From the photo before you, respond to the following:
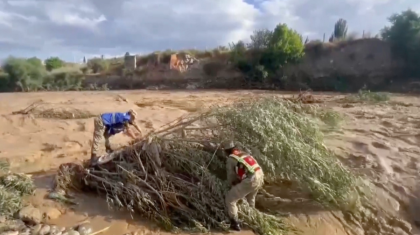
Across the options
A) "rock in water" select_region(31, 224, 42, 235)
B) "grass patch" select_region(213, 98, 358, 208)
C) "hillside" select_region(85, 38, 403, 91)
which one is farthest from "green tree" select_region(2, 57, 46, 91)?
"grass patch" select_region(213, 98, 358, 208)

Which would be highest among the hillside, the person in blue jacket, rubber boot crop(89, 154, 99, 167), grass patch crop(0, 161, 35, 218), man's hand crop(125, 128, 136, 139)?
the hillside

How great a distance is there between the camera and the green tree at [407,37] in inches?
899

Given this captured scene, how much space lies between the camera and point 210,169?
6109 millimetres

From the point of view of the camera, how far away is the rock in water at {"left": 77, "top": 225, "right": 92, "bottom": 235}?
5.16 metres

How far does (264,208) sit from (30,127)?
20.4 feet

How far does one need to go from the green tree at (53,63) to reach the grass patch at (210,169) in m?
24.9

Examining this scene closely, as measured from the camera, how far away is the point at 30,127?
31.8 feet

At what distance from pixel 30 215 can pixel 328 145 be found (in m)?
5.00

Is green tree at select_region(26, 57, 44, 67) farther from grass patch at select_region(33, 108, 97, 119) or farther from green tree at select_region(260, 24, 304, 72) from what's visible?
grass patch at select_region(33, 108, 97, 119)

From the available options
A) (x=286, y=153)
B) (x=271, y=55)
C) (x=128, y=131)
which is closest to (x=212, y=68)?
(x=271, y=55)

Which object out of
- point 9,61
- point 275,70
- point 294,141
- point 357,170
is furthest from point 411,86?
point 9,61

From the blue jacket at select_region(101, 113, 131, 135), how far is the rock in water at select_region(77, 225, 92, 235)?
192 centimetres

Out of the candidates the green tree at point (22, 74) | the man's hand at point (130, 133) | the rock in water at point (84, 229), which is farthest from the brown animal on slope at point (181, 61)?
the rock in water at point (84, 229)

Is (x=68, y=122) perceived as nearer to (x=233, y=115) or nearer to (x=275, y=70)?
(x=233, y=115)
